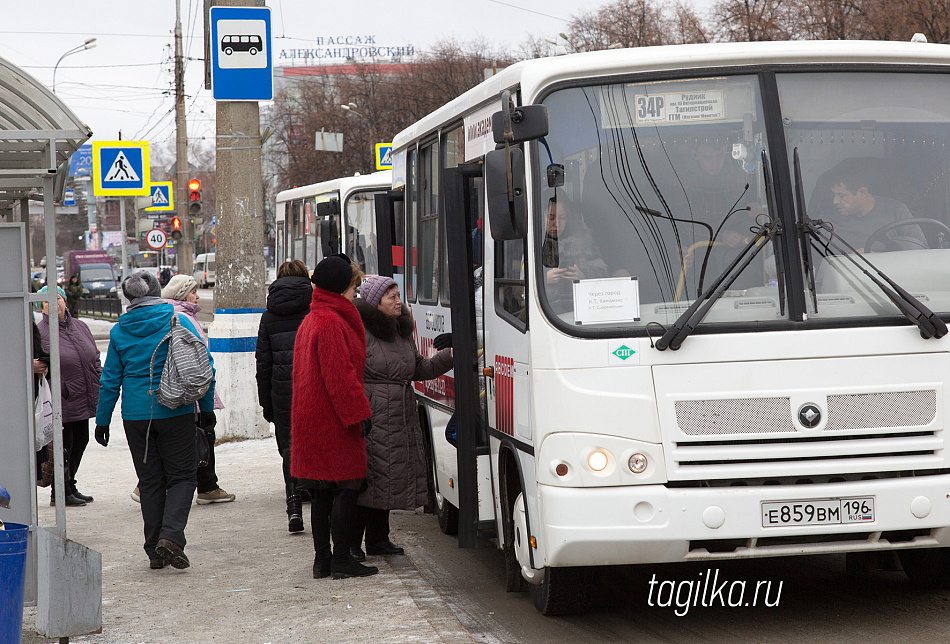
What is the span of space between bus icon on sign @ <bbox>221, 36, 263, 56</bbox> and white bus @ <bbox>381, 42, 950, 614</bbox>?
25.5 ft

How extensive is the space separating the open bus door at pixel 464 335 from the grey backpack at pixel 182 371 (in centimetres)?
185

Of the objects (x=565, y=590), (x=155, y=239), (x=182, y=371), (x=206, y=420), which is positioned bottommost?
(x=565, y=590)

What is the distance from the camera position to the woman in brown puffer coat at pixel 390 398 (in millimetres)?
7188

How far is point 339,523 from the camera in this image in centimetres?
707

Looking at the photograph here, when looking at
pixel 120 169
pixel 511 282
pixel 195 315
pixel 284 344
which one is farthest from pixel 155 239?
pixel 511 282

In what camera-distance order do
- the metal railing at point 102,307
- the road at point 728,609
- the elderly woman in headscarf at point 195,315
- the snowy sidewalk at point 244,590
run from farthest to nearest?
1. the metal railing at point 102,307
2. the elderly woman in headscarf at point 195,315
3. the snowy sidewalk at point 244,590
4. the road at point 728,609

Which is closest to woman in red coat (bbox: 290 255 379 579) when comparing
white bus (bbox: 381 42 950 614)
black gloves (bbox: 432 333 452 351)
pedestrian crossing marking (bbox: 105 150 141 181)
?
black gloves (bbox: 432 333 452 351)

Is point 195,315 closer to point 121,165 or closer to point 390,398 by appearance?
point 390,398

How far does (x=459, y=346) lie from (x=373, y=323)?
3.42 ft

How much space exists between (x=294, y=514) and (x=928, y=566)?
4441mm

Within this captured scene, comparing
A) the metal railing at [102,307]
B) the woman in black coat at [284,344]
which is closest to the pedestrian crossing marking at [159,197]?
the metal railing at [102,307]

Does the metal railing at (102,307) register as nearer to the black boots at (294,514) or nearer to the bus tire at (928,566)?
the black boots at (294,514)

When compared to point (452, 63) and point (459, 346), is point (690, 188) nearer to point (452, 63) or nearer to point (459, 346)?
point (459, 346)

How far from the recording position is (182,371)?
7352 mm
